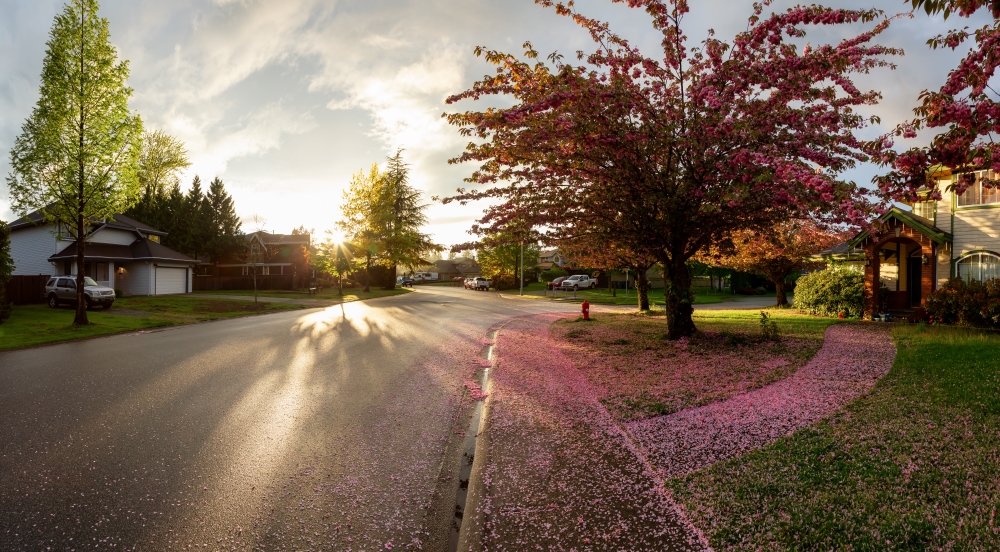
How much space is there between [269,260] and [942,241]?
2311 inches

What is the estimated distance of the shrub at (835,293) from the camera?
1923cm

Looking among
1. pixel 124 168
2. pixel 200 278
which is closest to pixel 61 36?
pixel 124 168

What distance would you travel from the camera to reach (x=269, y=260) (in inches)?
2274

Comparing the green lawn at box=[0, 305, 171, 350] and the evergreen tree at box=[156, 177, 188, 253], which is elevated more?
the evergreen tree at box=[156, 177, 188, 253]

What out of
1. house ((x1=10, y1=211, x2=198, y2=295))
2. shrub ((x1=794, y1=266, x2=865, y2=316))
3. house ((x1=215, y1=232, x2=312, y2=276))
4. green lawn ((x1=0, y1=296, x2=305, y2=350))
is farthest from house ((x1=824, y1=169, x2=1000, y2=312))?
house ((x1=215, y1=232, x2=312, y2=276))

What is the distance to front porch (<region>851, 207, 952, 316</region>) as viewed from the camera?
1711 centimetres

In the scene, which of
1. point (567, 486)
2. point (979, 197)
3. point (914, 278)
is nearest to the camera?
point (567, 486)

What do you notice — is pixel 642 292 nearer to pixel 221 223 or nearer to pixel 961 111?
pixel 961 111

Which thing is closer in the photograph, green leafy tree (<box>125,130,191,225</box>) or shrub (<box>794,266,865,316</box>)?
shrub (<box>794,266,865,316</box>)

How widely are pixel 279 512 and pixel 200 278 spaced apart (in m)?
55.9

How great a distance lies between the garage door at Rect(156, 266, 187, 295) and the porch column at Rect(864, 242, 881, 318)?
4393 cm

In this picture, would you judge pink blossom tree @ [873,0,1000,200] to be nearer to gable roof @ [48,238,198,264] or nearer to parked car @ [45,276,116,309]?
parked car @ [45,276,116,309]

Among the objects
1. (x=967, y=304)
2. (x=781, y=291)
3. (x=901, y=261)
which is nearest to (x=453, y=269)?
(x=781, y=291)

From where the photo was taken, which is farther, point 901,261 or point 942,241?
point 901,261
